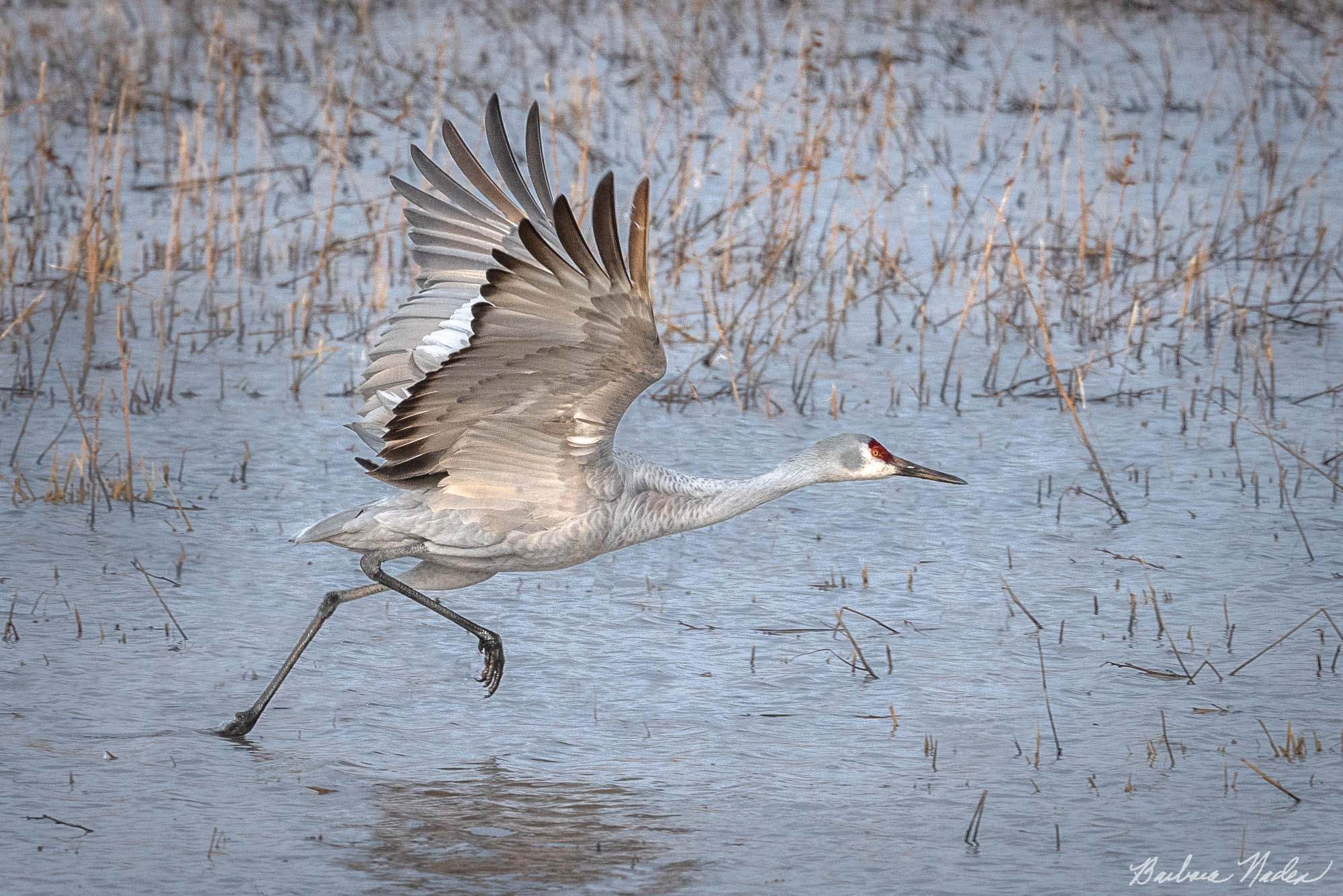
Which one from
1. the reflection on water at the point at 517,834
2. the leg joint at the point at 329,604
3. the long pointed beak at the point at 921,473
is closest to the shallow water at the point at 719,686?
the reflection on water at the point at 517,834

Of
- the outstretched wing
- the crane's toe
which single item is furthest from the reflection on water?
the outstretched wing

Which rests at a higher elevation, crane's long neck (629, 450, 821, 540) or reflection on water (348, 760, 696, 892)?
crane's long neck (629, 450, 821, 540)

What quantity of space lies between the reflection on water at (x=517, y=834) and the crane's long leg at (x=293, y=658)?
0.45m

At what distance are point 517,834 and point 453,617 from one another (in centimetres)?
98

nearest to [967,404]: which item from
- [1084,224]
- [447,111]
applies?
[1084,224]

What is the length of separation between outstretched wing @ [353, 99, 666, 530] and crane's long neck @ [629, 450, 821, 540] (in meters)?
0.17

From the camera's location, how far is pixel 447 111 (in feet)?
33.5

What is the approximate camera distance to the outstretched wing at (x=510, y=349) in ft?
12.0

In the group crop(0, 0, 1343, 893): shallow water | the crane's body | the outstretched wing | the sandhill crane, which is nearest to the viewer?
crop(0, 0, 1343, 893): shallow water

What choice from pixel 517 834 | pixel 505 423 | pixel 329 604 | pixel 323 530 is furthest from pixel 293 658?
pixel 517 834

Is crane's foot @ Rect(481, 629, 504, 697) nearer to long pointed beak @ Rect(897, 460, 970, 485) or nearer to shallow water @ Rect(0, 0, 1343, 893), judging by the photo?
shallow water @ Rect(0, 0, 1343, 893)

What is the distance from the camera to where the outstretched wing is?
3652 mm

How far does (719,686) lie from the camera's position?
443 cm

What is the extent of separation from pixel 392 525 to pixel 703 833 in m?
1.28
